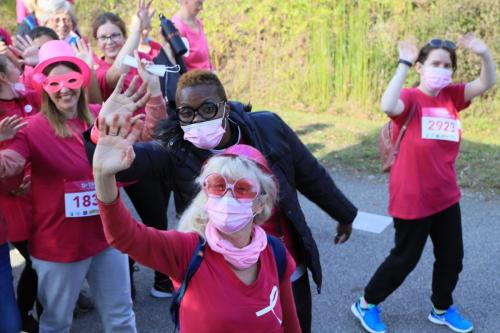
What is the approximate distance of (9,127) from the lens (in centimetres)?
293

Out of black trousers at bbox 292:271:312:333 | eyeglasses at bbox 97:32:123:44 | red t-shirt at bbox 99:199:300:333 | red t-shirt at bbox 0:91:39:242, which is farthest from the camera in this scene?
eyeglasses at bbox 97:32:123:44

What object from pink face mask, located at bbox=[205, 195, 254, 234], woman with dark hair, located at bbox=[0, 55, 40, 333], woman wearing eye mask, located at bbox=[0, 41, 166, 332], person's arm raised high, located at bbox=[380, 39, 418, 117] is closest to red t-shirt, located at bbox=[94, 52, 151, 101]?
woman with dark hair, located at bbox=[0, 55, 40, 333]

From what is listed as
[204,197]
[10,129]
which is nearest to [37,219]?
[10,129]

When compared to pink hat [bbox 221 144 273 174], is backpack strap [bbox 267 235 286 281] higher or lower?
lower

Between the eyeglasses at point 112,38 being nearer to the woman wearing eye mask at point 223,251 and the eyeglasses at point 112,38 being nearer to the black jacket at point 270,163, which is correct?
the black jacket at point 270,163

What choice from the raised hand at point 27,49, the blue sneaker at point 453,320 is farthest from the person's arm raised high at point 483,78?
the raised hand at point 27,49

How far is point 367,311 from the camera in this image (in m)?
3.97

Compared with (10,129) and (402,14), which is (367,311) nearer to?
(10,129)

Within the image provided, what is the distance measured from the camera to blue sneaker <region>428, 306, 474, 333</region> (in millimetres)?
3857

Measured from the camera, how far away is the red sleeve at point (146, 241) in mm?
1885

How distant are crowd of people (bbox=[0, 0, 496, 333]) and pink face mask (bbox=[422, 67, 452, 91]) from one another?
1 centimetres

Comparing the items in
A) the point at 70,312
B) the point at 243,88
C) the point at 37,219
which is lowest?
the point at 243,88

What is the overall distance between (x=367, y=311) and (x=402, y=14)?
266 inches

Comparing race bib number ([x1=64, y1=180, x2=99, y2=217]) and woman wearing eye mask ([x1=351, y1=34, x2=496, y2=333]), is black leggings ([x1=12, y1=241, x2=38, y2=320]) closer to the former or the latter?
race bib number ([x1=64, y1=180, x2=99, y2=217])
